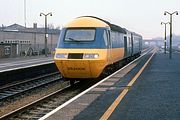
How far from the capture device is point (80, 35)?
57.6 feet

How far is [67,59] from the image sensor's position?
16609 mm

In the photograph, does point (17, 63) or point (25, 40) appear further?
point (25, 40)

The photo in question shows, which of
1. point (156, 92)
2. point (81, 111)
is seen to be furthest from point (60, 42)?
point (81, 111)

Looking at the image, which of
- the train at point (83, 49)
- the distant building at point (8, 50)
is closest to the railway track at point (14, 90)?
the train at point (83, 49)

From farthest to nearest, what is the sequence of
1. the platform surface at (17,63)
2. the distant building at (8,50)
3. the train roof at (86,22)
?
the distant building at (8,50) → the platform surface at (17,63) → the train roof at (86,22)

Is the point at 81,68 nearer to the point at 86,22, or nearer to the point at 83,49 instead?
the point at 83,49

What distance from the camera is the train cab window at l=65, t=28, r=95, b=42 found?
1742 centimetres

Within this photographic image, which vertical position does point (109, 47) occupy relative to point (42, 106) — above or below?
above

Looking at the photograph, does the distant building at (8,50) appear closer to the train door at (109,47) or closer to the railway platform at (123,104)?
the train door at (109,47)

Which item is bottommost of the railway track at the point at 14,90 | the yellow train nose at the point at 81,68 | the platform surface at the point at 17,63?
the railway track at the point at 14,90

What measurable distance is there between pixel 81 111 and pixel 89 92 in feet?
10.6

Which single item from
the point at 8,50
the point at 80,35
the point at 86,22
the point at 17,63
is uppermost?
the point at 86,22

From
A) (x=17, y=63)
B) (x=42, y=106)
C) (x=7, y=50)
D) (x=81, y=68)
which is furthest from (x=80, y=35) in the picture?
(x=7, y=50)

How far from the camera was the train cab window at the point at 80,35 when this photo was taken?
17422 millimetres
